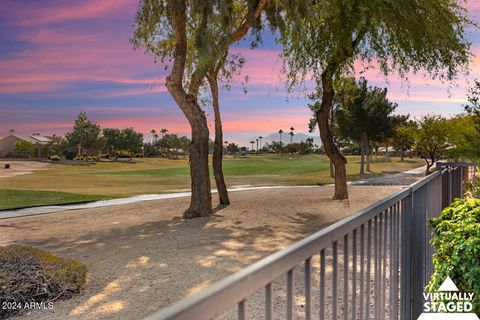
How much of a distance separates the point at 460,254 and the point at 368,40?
51.4 feet

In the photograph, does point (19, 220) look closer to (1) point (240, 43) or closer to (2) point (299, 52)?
(1) point (240, 43)

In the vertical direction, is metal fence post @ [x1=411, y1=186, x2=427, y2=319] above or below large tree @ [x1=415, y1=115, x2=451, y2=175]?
below

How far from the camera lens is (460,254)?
3.82m

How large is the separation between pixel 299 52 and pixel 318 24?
57.6 inches

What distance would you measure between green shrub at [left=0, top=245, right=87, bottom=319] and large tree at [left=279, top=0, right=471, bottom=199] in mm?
11074

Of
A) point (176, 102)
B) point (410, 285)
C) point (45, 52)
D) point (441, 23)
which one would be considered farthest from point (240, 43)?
point (45, 52)

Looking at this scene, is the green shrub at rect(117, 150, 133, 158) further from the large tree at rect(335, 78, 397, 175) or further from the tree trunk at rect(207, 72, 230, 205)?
the tree trunk at rect(207, 72, 230, 205)

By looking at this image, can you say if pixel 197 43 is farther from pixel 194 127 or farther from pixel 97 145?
pixel 97 145

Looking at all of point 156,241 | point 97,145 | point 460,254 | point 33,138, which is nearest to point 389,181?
point 156,241

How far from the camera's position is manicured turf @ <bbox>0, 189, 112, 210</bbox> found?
2383 cm

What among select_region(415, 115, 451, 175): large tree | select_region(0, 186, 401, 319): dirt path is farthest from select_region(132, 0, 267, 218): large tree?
select_region(415, 115, 451, 175): large tree

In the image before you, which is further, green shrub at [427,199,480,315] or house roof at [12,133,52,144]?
house roof at [12,133,52,144]

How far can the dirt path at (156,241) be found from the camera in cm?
686

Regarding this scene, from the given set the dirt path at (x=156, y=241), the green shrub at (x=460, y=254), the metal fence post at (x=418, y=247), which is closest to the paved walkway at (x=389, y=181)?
the dirt path at (x=156, y=241)
